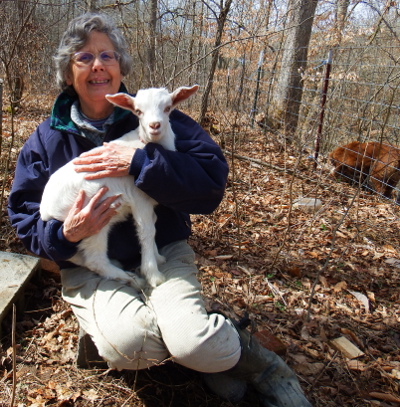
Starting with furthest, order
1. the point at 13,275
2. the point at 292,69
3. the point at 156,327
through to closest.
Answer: the point at 292,69 → the point at 13,275 → the point at 156,327

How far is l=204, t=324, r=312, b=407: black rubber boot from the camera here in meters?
1.95

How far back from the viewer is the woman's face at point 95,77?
2266mm

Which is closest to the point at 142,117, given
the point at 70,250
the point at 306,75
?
the point at 70,250

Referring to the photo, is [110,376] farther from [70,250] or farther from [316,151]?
[316,151]

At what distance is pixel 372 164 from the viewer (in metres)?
5.27

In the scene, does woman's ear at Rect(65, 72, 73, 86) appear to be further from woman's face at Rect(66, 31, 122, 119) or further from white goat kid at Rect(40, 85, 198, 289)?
white goat kid at Rect(40, 85, 198, 289)

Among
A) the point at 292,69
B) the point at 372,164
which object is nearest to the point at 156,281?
the point at 372,164

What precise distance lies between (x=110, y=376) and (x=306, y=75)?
21.0 feet

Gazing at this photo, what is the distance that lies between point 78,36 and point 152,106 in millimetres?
630

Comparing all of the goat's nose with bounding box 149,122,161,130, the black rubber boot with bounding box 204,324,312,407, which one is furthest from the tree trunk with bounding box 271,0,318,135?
the black rubber boot with bounding box 204,324,312,407

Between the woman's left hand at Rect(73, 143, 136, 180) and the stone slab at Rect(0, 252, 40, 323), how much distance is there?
3.33ft

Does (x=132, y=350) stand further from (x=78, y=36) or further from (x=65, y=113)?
(x=78, y=36)

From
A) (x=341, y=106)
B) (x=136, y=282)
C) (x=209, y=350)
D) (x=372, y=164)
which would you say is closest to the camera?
(x=209, y=350)

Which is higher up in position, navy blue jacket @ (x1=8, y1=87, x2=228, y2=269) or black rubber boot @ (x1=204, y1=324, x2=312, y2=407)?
navy blue jacket @ (x1=8, y1=87, x2=228, y2=269)
